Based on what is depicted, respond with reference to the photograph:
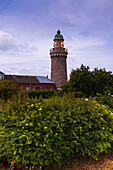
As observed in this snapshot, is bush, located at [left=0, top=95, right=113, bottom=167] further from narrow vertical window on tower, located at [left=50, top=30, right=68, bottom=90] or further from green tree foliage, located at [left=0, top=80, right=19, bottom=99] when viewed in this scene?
narrow vertical window on tower, located at [left=50, top=30, right=68, bottom=90]

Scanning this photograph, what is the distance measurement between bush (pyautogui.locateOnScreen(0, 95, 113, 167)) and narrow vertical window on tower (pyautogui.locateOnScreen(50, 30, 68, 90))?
38.9 m

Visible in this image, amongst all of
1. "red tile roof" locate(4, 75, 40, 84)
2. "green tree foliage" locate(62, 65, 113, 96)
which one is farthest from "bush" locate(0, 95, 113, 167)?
"red tile roof" locate(4, 75, 40, 84)

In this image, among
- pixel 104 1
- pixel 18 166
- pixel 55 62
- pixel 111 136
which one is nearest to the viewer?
pixel 18 166

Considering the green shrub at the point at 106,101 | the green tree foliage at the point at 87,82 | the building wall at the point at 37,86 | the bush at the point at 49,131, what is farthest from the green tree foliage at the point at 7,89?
the building wall at the point at 37,86

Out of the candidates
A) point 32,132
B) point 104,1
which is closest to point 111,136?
point 32,132

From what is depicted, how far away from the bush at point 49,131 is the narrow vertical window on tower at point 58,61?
38940 mm

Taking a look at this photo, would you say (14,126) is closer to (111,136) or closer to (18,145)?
(18,145)

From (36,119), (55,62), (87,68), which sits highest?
(55,62)

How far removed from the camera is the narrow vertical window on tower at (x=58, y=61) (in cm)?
4384

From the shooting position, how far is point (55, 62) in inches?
1737

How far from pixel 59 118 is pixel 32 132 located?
2.79 feet

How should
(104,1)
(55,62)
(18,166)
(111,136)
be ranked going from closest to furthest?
(18,166), (111,136), (104,1), (55,62)

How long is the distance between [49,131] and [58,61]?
40.6m

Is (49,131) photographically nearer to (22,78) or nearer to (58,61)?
(58,61)
